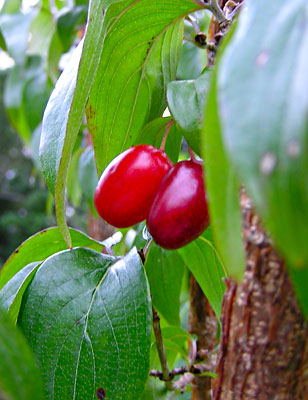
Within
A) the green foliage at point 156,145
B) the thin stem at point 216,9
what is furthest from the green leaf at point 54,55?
the thin stem at point 216,9

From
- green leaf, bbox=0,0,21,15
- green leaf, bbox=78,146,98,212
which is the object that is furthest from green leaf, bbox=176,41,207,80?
green leaf, bbox=0,0,21,15

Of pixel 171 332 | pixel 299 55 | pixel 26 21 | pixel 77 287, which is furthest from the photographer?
pixel 26 21

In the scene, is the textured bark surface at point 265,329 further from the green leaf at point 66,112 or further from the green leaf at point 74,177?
the green leaf at point 74,177

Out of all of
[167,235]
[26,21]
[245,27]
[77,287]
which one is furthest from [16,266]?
[26,21]

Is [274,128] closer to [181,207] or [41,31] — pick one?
[181,207]

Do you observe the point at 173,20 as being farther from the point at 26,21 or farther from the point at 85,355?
the point at 26,21
